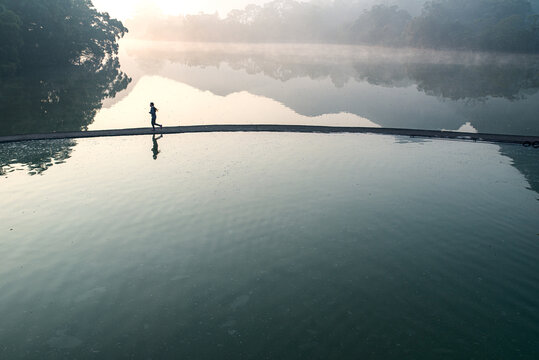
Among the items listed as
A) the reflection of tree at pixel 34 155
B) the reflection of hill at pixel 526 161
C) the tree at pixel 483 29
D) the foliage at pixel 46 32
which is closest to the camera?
the reflection of hill at pixel 526 161

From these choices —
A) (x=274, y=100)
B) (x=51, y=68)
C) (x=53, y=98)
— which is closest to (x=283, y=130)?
(x=274, y=100)

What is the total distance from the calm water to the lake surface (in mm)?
17421

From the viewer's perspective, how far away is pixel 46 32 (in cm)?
7944

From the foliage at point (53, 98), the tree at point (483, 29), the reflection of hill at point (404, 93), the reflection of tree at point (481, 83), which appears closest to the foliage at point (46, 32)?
the foliage at point (53, 98)

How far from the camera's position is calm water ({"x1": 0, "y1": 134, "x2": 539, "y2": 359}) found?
36.2 ft

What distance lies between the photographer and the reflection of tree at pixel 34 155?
80.9ft

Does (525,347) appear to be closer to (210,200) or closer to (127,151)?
(210,200)

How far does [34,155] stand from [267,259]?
23232 mm

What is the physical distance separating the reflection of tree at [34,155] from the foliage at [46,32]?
4996cm

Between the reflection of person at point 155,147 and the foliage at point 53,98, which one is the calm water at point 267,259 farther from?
the foliage at point 53,98

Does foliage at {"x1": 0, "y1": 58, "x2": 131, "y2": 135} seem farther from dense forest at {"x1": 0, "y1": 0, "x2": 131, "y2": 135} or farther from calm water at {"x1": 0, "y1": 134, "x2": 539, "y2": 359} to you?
calm water at {"x1": 0, "y1": 134, "x2": 539, "y2": 359}

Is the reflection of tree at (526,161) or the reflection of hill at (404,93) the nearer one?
the reflection of tree at (526,161)

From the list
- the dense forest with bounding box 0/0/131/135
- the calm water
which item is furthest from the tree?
the calm water

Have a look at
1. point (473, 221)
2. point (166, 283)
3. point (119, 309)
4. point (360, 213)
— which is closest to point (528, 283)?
point (473, 221)
